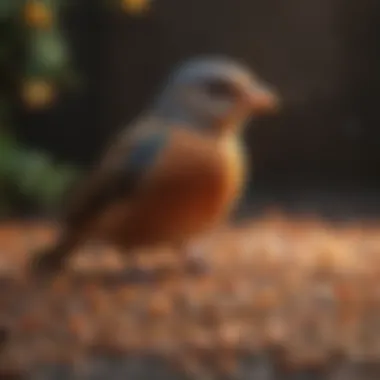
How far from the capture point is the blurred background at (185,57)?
2553 millimetres

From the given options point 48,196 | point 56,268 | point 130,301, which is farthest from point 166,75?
point 130,301

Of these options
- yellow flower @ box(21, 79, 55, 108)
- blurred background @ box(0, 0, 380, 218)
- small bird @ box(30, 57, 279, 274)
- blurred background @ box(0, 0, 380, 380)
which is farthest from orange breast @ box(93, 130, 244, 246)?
yellow flower @ box(21, 79, 55, 108)

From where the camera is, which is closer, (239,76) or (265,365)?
(265,365)

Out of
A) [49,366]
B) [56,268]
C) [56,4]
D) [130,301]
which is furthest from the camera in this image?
[56,4]

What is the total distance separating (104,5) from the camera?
8.78ft

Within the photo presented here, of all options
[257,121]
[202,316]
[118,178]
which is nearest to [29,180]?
[257,121]

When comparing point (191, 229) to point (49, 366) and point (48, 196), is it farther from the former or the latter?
point (48, 196)

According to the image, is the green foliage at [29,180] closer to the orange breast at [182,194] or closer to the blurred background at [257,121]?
the blurred background at [257,121]

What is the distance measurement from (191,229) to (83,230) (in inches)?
Result: 7.1

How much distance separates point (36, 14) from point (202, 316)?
1.23 m

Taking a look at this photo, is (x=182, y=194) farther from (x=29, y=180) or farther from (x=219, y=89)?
(x=29, y=180)

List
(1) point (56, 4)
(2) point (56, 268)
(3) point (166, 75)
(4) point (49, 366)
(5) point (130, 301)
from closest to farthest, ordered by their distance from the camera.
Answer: (4) point (49, 366) < (5) point (130, 301) < (2) point (56, 268) < (1) point (56, 4) < (3) point (166, 75)

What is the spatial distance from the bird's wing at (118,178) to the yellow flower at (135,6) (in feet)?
2.67

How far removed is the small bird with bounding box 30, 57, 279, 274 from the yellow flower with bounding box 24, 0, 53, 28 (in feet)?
2.34
